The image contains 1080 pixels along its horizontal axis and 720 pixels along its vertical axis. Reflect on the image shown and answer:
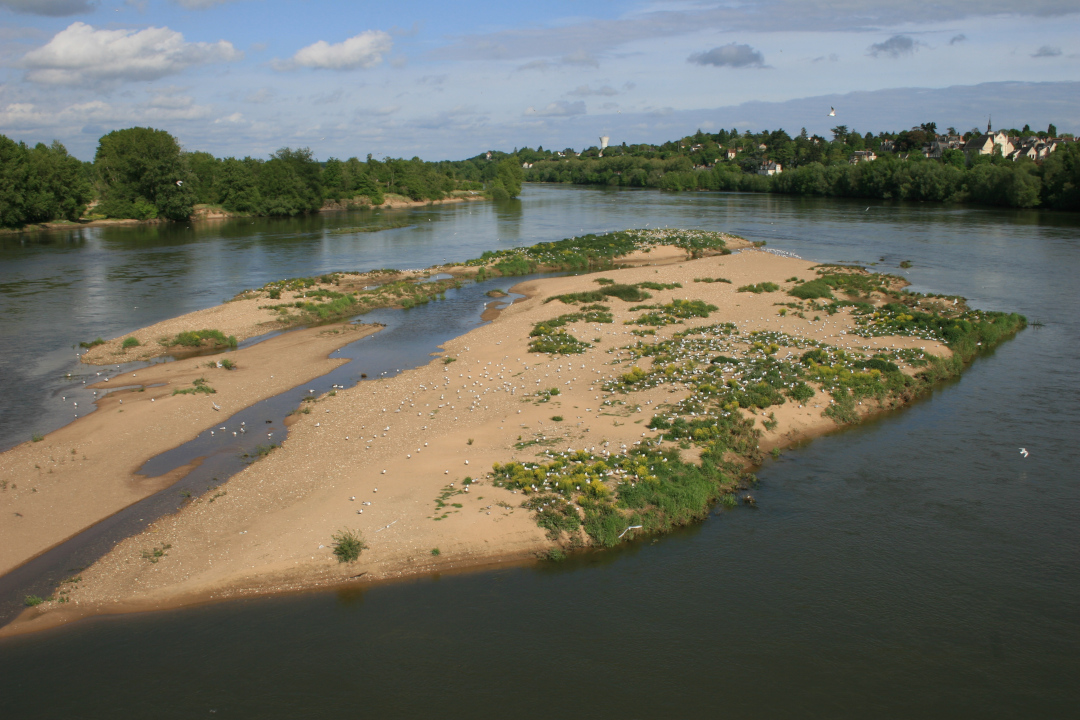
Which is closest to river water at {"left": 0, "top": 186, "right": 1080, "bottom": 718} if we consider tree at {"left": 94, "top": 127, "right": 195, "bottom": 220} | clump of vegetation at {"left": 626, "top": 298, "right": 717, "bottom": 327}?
clump of vegetation at {"left": 626, "top": 298, "right": 717, "bottom": 327}

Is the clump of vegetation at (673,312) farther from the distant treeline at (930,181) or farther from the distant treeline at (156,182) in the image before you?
the distant treeline at (156,182)

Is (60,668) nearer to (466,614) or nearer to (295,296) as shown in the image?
(466,614)

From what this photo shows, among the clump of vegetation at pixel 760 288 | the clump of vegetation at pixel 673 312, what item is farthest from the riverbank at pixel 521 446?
the clump of vegetation at pixel 760 288

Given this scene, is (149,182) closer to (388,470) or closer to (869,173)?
(388,470)

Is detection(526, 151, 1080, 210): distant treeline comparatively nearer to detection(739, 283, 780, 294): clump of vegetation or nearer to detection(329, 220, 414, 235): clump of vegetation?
detection(739, 283, 780, 294): clump of vegetation

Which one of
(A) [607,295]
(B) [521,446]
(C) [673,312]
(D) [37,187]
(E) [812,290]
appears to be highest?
(D) [37,187]

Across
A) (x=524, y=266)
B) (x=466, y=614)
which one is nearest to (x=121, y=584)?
(x=466, y=614)

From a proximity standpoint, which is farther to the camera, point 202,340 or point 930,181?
point 930,181

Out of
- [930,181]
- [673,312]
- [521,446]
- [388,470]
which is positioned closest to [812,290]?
[673,312]
